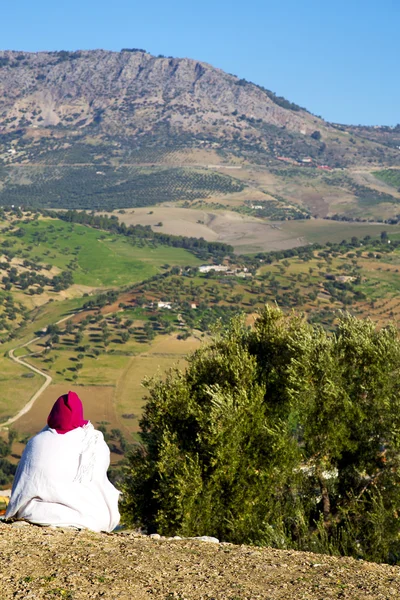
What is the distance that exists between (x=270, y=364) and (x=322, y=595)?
12571 mm

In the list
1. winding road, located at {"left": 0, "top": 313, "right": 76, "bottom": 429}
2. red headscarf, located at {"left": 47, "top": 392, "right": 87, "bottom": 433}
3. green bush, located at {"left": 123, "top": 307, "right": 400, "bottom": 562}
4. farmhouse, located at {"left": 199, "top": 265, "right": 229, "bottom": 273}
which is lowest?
winding road, located at {"left": 0, "top": 313, "right": 76, "bottom": 429}

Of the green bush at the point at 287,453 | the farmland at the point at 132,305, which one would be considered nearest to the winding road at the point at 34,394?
the farmland at the point at 132,305

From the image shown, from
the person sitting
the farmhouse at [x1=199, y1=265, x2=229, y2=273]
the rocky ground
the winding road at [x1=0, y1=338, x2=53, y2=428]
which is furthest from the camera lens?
the farmhouse at [x1=199, y1=265, x2=229, y2=273]

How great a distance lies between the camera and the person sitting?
11.0 meters

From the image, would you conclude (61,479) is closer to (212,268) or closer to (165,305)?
(165,305)

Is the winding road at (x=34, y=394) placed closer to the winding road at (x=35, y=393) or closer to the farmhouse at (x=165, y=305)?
Result: the winding road at (x=35, y=393)

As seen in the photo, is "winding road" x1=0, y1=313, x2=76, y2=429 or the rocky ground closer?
the rocky ground

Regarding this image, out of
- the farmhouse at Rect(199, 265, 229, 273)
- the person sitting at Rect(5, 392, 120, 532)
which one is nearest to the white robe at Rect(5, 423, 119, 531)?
the person sitting at Rect(5, 392, 120, 532)

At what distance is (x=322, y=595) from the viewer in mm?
10914

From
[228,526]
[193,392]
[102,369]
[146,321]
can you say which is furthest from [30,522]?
[146,321]

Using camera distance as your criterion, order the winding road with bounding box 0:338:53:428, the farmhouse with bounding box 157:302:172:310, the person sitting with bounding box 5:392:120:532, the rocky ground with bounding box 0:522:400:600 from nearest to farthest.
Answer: the rocky ground with bounding box 0:522:400:600 < the person sitting with bounding box 5:392:120:532 < the winding road with bounding box 0:338:53:428 < the farmhouse with bounding box 157:302:172:310

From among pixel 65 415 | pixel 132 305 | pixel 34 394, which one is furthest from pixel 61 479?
pixel 132 305

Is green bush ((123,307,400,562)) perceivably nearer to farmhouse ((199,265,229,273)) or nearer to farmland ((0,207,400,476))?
farmland ((0,207,400,476))

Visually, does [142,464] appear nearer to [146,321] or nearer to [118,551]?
[118,551]
